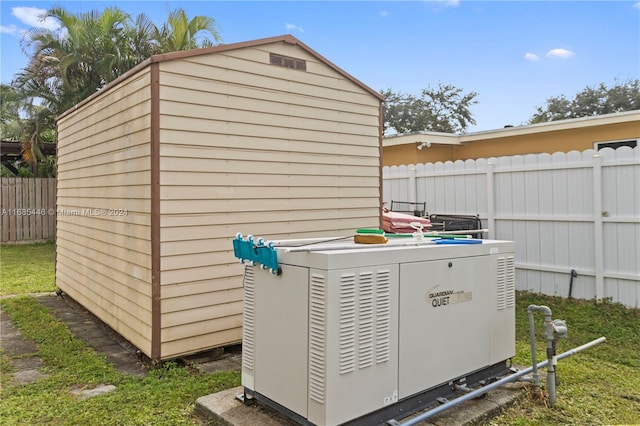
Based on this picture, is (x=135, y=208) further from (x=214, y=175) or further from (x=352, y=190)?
(x=352, y=190)

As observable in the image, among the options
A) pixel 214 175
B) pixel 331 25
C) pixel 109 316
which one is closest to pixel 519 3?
pixel 331 25

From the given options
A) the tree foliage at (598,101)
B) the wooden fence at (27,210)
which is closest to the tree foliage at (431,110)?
the tree foliage at (598,101)

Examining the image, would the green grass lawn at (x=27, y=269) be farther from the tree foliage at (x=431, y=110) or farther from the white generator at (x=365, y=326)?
the tree foliage at (x=431, y=110)

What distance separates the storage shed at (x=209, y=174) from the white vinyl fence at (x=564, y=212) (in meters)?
2.35

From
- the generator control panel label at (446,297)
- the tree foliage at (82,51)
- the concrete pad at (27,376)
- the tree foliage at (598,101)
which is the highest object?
the tree foliage at (598,101)

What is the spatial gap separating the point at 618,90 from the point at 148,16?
75.7 feet

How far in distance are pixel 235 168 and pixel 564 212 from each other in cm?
440

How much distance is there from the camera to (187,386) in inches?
136

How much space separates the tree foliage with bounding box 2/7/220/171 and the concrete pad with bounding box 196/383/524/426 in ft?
36.0

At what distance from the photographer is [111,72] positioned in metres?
11.8

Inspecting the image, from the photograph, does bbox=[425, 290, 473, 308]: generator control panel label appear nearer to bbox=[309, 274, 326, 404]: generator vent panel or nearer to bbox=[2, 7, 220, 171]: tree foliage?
bbox=[309, 274, 326, 404]: generator vent panel

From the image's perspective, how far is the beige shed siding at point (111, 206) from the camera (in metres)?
4.01

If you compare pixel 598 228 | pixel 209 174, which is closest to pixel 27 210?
pixel 209 174

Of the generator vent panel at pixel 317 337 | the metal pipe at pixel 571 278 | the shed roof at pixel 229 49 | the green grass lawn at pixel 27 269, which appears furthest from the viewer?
the green grass lawn at pixel 27 269
